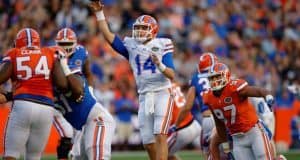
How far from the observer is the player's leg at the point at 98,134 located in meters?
8.83

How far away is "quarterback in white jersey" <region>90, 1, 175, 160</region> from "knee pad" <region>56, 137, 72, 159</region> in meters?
0.98

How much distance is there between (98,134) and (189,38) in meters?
10.5

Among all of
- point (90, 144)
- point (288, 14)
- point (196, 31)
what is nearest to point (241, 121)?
point (90, 144)

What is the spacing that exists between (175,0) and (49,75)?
Answer: 12.1 m

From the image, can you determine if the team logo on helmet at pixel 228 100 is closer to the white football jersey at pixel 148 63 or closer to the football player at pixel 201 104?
the white football jersey at pixel 148 63

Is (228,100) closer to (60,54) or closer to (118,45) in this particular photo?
(118,45)

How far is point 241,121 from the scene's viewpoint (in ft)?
30.5

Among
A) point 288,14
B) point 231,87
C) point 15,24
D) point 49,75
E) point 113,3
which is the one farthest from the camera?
point 288,14

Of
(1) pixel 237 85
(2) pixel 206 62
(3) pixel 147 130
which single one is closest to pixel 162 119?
(3) pixel 147 130

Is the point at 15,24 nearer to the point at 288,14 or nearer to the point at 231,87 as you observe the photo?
the point at 288,14

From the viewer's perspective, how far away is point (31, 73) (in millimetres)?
8500

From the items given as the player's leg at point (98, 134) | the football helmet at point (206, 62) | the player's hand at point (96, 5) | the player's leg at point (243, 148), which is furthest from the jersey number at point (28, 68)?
the football helmet at point (206, 62)

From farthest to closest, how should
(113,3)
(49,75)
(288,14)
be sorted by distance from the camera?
1. (288,14)
2. (113,3)
3. (49,75)

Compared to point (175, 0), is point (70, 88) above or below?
below
